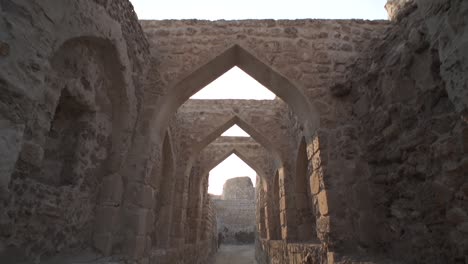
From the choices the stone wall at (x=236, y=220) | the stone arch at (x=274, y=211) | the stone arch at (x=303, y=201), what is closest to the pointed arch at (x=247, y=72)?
the stone arch at (x=303, y=201)

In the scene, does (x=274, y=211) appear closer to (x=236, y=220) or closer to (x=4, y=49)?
(x=4, y=49)

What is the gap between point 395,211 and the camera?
2557 mm

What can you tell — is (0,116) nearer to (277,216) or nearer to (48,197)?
(48,197)

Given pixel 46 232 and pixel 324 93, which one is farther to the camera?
pixel 324 93

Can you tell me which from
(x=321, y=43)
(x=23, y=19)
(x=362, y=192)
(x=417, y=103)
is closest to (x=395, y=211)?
(x=362, y=192)

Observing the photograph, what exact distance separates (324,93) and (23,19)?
316 centimetres

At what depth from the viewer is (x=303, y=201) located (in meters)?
5.97

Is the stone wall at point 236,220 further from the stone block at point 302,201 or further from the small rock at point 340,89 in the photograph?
the small rock at point 340,89

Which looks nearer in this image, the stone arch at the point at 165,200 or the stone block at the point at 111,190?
the stone block at the point at 111,190

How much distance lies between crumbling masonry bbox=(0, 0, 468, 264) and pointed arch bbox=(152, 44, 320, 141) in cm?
2

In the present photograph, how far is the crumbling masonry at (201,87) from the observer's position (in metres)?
1.69

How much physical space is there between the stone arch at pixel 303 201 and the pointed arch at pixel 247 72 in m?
1.81

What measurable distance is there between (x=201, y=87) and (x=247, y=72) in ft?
2.45

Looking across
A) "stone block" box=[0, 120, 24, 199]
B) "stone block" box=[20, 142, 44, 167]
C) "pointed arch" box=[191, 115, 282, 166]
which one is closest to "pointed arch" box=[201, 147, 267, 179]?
"pointed arch" box=[191, 115, 282, 166]
